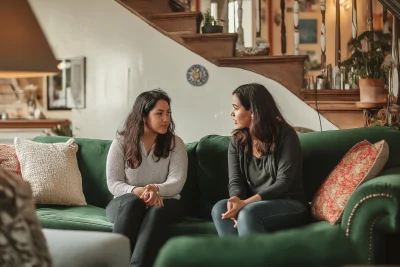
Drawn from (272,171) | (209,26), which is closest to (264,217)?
(272,171)

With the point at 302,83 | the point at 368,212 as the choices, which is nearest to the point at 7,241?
the point at 368,212

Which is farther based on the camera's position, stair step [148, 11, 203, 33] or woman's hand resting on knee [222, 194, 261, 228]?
stair step [148, 11, 203, 33]

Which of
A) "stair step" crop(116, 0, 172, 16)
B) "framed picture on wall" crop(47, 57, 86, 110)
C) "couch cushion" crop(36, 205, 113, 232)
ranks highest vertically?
"stair step" crop(116, 0, 172, 16)

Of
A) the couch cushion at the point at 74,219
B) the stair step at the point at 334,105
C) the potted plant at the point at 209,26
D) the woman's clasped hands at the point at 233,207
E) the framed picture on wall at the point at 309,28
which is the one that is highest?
the framed picture on wall at the point at 309,28

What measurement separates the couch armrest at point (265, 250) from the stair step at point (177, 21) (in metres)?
4.51

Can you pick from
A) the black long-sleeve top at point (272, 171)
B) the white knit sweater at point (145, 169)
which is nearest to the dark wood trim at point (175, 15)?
the white knit sweater at point (145, 169)

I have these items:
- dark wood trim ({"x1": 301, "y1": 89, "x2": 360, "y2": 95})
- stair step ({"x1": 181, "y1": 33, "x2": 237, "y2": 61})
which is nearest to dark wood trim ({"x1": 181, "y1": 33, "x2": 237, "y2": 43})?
stair step ({"x1": 181, "y1": 33, "x2": 237, "y2": 61})

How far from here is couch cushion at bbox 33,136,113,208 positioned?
405cm

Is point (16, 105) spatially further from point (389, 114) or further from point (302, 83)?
point (389, 114)

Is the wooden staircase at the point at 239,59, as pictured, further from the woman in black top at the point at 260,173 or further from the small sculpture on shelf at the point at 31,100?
the woman in black top at the point at 260,173

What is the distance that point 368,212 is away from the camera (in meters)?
2.98

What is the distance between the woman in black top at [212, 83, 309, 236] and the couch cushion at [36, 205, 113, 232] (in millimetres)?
590

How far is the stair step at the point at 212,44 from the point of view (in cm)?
541

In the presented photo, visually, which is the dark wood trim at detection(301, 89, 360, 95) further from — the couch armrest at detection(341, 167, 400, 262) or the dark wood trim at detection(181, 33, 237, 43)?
the couch armrest at detection(341, 167, 400, 262)
